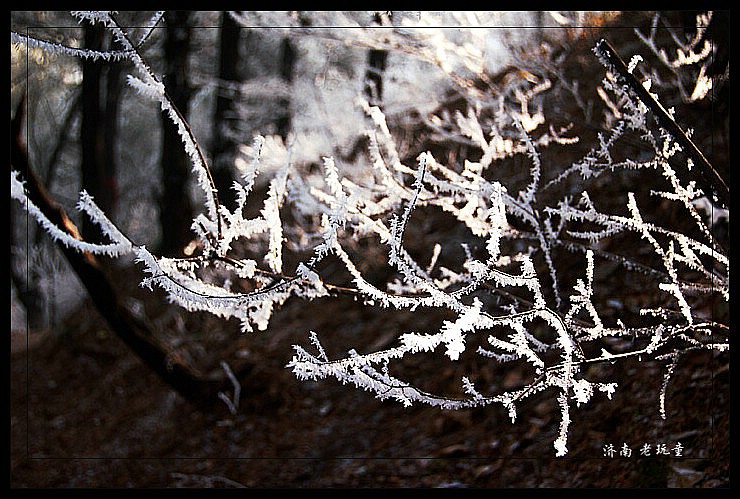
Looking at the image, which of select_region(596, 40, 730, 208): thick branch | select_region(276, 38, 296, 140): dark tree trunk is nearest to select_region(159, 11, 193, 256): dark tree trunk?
select_region(276, 38, 296, 140): dark tree trunk

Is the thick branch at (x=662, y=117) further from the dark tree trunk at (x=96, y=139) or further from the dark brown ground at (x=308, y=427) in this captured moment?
the dark tree trunk at (x=96, y=139)

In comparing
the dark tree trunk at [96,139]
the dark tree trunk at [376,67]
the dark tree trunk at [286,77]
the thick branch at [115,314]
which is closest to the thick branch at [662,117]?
the thick branch at [115,314]

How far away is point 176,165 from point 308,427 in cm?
361

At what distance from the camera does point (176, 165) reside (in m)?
6.66

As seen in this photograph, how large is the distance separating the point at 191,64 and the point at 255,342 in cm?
318

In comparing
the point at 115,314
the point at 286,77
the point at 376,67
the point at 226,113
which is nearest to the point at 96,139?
the point at 226,113

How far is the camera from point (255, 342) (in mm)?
5387

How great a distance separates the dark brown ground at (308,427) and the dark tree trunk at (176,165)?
824mm

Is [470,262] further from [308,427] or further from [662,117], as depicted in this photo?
[308,427]

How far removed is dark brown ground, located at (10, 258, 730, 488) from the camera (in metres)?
2.79

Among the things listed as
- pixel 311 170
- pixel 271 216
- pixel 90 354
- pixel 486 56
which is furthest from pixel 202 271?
pixel 271 216

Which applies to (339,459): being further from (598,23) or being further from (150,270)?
(598,23)

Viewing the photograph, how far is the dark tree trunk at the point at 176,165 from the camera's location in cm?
620

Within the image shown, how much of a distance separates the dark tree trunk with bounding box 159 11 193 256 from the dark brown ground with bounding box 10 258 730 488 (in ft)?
2.70
